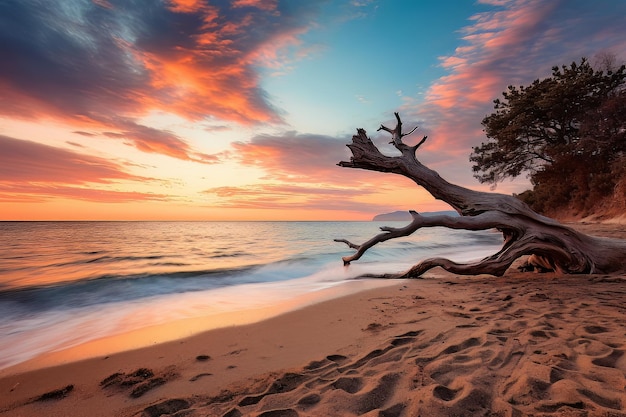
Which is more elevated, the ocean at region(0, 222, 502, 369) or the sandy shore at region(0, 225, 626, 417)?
the sandy shore at region(0, 225, 626, 417)

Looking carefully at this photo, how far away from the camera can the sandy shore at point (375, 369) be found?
1.94m

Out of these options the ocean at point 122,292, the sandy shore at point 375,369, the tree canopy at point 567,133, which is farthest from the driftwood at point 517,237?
the tree canopy at point 567,133

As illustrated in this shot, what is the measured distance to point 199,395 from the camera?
229cm

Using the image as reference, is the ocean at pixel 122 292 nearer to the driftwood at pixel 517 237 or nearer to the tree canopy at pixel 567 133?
the driftwood at pixel 517 237

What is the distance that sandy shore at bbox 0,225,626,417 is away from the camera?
194cm

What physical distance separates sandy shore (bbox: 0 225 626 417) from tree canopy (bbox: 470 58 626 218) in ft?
64.5

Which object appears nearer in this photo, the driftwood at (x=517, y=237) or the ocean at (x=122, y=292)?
the ocean at (x=122, y=292)

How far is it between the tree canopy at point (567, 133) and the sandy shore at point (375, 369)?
64.5 ft

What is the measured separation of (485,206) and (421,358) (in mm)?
4980

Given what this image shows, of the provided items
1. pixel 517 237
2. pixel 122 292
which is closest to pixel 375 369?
pixel 517 237

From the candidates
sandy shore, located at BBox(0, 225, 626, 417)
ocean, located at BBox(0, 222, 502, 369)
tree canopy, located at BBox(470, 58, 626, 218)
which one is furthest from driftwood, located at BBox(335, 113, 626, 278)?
tree canopy, located at BBox(470, 58, 626, 218)

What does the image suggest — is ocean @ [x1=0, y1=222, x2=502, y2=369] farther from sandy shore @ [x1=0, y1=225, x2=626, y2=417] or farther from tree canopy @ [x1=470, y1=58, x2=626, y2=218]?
tree canopy @ [x1=470, y1=58, x2=626, y2=218]

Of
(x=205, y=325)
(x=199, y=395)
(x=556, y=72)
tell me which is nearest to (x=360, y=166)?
(x=205, y=325)

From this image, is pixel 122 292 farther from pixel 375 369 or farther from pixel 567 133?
pixel 567 133
